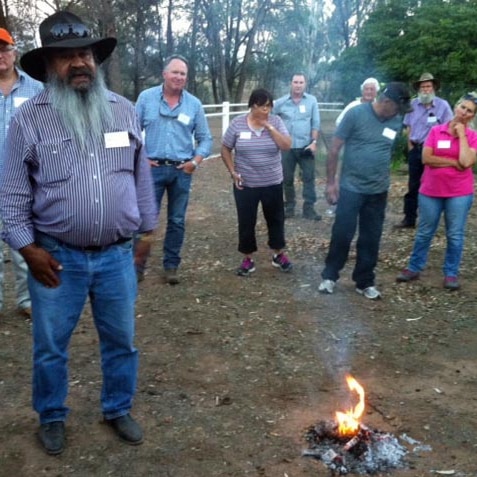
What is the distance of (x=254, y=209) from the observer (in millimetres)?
5844

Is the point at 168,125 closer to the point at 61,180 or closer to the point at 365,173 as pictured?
the point at 365,173

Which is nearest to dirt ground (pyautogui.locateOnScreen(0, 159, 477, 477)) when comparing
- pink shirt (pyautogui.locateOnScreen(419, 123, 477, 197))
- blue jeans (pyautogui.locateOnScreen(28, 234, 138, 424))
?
blue jeans (pyautogui.locateOnScreen(28, 234, 138, 424))

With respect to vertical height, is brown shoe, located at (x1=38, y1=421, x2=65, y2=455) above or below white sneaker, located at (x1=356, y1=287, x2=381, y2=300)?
above

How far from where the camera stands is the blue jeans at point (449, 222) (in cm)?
548

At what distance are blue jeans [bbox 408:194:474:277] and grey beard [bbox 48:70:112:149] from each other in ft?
11.8

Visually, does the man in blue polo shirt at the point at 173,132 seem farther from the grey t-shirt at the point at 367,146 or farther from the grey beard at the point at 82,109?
the grey beard at the point at 82,109

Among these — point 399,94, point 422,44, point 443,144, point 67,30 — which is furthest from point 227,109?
point 67,30

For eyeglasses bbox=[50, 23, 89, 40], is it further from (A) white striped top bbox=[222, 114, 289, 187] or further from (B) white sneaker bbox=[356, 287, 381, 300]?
(B) white sneaker bbox=[356, 287, 381, 300]

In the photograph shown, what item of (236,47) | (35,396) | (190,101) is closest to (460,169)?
(190,101)

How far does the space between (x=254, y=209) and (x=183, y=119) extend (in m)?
1.10

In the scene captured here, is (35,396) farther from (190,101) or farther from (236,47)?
(236,47)

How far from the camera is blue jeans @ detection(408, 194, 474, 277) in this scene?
18.0 ft

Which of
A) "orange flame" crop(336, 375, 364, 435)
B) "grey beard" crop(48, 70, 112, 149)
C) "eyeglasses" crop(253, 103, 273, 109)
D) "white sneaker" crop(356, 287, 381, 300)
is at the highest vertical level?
"grey beard" crop(48, 70, 112, 149)

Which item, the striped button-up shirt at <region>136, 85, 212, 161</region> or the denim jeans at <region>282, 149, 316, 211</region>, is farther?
the denim jeans at <region>282, 149, 316, 211</region>
